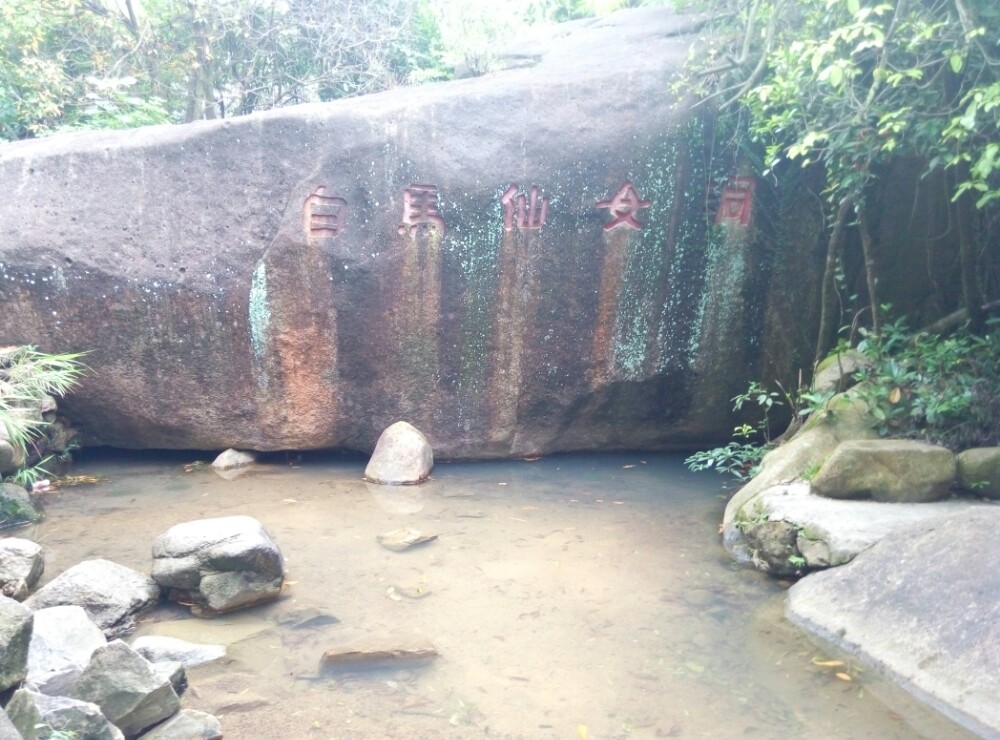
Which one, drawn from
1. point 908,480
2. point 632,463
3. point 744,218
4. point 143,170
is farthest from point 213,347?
point 908,480

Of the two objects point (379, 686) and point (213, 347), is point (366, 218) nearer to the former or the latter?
point (213, 347)

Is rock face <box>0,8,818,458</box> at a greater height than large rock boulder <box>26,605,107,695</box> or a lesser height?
greater

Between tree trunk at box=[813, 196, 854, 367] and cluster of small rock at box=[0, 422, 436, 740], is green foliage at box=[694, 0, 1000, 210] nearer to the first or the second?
tree trunk at box=[813, 196, 854, 367]

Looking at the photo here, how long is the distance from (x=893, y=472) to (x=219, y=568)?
129 inches

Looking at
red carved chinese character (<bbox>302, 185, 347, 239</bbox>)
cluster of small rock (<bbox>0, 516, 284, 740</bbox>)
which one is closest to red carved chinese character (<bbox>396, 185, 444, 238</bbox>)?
red carved chinese character (<bbox>302, 185, 347, 239</bbox>)

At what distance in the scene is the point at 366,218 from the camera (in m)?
5.84

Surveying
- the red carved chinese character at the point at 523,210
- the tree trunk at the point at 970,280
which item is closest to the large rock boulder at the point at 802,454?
the tree trunk at the point at 970,280

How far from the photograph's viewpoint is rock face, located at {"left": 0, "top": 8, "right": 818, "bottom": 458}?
5.80 m

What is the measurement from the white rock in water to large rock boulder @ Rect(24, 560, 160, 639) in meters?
2.17

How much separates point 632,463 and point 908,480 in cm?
234

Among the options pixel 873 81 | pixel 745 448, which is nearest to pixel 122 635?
pixel 745 448

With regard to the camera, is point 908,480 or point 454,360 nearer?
point 908,480

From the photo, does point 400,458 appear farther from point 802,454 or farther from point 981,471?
point 981,471

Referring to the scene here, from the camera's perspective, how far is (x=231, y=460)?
6.04m
